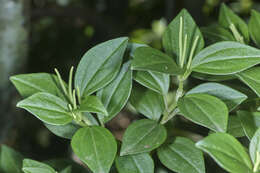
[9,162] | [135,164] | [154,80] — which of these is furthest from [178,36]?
[9,162]

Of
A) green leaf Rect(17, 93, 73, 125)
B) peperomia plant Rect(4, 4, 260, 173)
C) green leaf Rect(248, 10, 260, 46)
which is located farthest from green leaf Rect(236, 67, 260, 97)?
green leaf Rect(17, 93, 73, 125)

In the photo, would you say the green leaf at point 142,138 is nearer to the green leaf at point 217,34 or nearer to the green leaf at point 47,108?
the green leaf at point 47,108

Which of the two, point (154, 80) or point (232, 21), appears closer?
point (154, 80)

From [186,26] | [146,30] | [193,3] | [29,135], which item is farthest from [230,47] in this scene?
[146,30]

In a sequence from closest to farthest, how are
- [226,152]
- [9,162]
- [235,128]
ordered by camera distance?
1. [226,152]
2. [235,128]
3. [9,162]

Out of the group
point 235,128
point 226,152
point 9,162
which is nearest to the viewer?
point 226,152

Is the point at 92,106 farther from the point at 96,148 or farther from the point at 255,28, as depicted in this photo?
the point at 255,28

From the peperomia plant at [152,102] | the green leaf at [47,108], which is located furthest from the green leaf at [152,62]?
the green leaf at [47,108]

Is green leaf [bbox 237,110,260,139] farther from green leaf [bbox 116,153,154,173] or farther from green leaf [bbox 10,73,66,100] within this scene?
green leaf [bbox 10,73,66,100]
